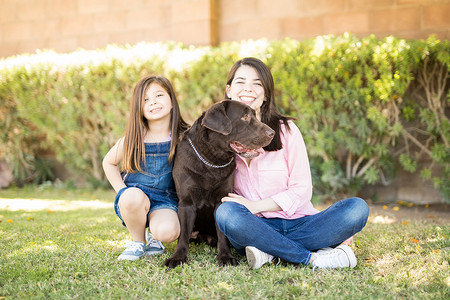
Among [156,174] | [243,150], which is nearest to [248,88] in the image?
[243,150]

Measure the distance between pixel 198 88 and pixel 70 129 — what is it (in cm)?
251

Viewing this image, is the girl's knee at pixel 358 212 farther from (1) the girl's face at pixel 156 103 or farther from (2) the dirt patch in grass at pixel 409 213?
(2) the dirt patch in grass at pixel 409 213

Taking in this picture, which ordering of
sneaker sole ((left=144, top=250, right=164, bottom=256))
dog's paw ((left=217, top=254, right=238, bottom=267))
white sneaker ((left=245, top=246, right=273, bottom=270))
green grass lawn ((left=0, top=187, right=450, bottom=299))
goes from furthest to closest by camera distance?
sneaker sole ((left=144, top=250, right=164, bottom=256)) < dog's paw ((left=217, top=254, right=238, bottom=267)) < white sneaker ((left=245, top=246, right=273, bottom=270)) < green grass lawn ((left=0, top=187, right=450, bottom=299))

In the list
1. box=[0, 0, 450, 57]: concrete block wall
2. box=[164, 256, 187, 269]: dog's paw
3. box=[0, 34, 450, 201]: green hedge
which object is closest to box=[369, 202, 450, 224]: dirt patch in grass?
box=[0, 34, 450, 201]: green hedge

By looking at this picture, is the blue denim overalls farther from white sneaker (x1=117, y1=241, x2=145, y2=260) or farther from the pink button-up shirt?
the pink button-up shirt

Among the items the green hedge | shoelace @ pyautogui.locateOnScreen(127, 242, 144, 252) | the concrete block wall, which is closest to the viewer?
shoelace @ pyautogui.locateOnScreen(127, 242, 144, 252)

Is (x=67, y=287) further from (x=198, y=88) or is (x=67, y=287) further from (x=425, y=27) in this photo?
(x=425, y=27)

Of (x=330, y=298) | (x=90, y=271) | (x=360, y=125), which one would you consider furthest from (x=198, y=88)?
(x=330, y=298)

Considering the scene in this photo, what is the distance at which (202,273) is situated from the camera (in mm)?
2725

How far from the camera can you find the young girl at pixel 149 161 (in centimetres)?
324

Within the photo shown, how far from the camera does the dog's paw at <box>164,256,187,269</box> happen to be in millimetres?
2898

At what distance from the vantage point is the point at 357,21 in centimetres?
657

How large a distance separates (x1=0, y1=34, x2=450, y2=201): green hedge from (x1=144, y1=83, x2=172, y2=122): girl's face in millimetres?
2457

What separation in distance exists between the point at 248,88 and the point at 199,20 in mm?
4444
